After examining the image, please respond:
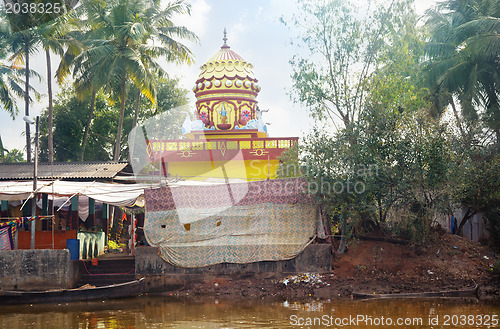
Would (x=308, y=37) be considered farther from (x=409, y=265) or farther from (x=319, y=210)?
(x=409, y=265)

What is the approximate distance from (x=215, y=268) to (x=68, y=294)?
4.19 metres

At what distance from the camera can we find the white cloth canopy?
1588cm

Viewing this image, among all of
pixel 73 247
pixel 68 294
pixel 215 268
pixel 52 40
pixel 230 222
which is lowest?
pixel 68 294

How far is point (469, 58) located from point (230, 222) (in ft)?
42.8

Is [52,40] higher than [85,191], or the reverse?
[52,40]

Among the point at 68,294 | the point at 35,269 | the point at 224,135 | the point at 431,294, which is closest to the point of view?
the point at 431,294

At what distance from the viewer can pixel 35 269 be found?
1532 centimetres

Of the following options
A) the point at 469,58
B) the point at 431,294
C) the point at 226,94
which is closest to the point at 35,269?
the point at 431,294

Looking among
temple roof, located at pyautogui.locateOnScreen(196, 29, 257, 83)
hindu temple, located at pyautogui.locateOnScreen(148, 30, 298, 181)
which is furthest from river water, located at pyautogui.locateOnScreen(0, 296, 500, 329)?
temple roof, located at pyautogui.locateOnScreen(196, 29, 257, 83)

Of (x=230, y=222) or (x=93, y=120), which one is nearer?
(x=230, y=222)

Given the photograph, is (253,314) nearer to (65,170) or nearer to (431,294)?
(431,294)

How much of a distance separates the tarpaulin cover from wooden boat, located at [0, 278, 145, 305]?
177 cm

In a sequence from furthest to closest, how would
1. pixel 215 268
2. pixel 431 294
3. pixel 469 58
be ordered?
pixel 469 58, pixel 215 268, pixel 431 294

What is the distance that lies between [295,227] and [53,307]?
7.11m
